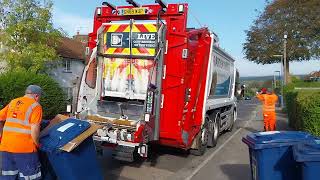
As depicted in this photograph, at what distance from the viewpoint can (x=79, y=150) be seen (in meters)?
5.76

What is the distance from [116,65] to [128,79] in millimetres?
396

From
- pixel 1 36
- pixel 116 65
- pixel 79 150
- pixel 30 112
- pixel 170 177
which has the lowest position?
pixel 170 177

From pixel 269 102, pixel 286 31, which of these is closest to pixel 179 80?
pixel 269 102

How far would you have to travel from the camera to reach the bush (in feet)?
63.5

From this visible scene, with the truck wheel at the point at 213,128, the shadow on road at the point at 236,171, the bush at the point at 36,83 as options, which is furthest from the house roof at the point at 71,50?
the shadow on road at the point at 236,171

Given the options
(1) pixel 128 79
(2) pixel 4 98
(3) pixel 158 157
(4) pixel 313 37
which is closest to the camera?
(1) pixel 128 79

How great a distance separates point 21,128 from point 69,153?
679mm

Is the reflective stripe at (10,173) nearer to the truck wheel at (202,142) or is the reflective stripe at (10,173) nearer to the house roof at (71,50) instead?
the truck wheel at (202,142)

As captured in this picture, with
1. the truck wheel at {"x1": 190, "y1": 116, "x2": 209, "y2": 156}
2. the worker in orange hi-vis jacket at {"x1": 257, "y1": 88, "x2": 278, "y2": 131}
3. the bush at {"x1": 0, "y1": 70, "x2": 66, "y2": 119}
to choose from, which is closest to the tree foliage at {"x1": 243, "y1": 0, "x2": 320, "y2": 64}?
the bush at {"x1": 0, "y1": 70, "x2": 66, "y2": 119}

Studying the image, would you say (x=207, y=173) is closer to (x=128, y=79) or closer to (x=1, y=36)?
(x=128, y=79)

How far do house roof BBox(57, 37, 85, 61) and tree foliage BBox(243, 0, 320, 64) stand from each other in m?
15.4

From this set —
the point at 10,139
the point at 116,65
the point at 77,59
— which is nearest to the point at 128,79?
the point at 116,65

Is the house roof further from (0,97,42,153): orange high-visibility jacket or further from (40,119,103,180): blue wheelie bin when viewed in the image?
(0,97,42,153): orange high-visibility jacket

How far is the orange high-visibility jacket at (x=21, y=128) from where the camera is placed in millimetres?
5266
